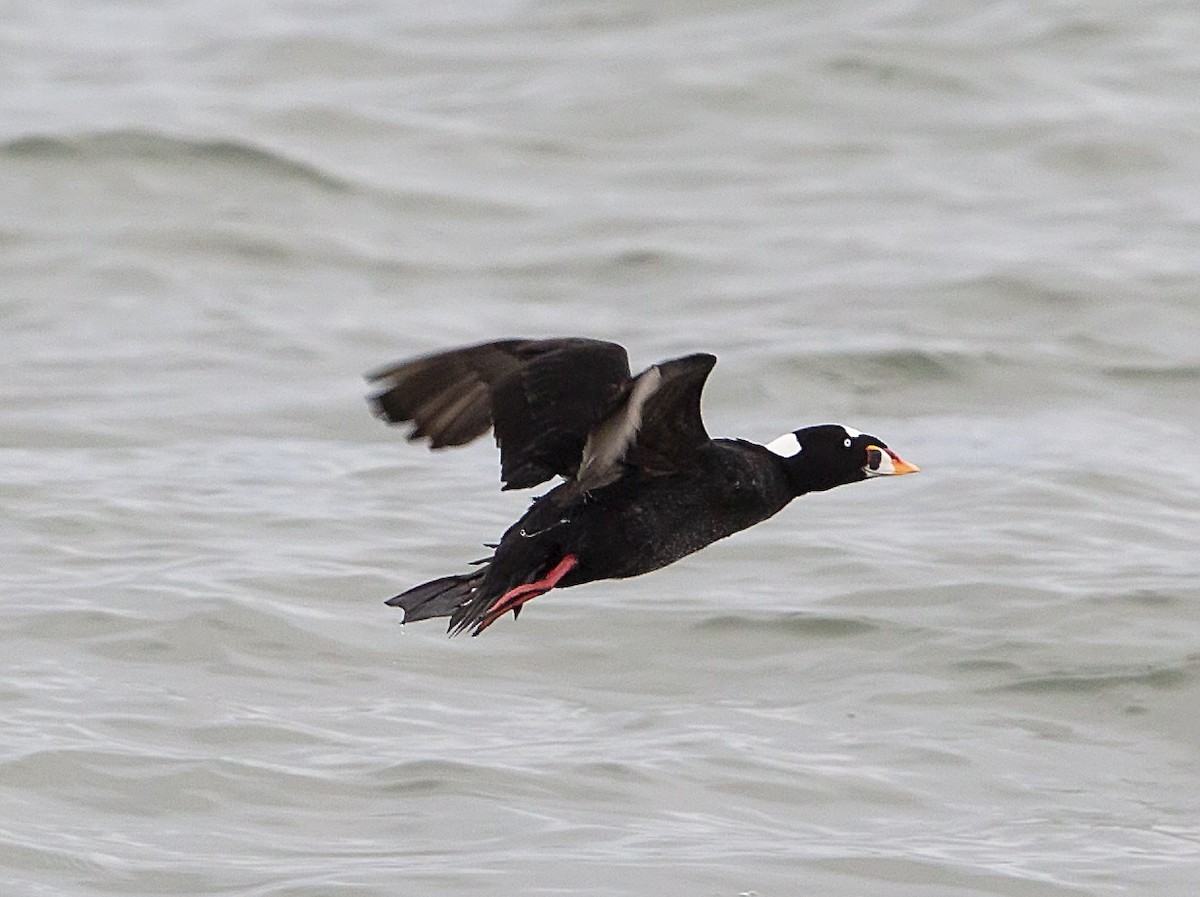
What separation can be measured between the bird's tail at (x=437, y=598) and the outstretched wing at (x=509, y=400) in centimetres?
36

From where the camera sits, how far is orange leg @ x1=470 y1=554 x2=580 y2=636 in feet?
19.0

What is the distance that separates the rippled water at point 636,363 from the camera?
6855 mm

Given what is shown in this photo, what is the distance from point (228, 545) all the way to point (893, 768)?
3.09 m

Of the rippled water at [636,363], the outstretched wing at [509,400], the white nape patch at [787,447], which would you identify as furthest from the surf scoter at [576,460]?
the rippled water at [636,363]

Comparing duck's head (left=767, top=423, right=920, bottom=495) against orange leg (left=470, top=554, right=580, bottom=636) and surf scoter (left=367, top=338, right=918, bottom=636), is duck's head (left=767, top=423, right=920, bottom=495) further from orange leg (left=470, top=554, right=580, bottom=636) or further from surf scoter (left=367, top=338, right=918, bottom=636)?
orange leg (left=470, top=554, right=580, bottom=636)

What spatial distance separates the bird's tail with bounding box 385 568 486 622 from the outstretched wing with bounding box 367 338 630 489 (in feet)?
1.19

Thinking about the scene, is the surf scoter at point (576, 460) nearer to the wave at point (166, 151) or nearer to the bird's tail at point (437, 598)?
the bird's tail at point (437, 598)

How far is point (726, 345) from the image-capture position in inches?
477

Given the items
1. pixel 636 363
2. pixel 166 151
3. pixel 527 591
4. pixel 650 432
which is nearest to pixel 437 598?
pixel 527 591

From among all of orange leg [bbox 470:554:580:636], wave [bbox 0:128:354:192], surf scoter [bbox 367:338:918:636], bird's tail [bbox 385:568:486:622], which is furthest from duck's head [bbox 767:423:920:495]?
wave [bbox 0:128:354:192]

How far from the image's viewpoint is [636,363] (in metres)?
11.5

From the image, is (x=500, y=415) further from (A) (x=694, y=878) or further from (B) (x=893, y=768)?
(B) (x=893, y=768)

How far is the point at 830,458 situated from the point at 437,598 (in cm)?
121

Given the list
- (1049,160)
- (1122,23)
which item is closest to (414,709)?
(1049,160)
